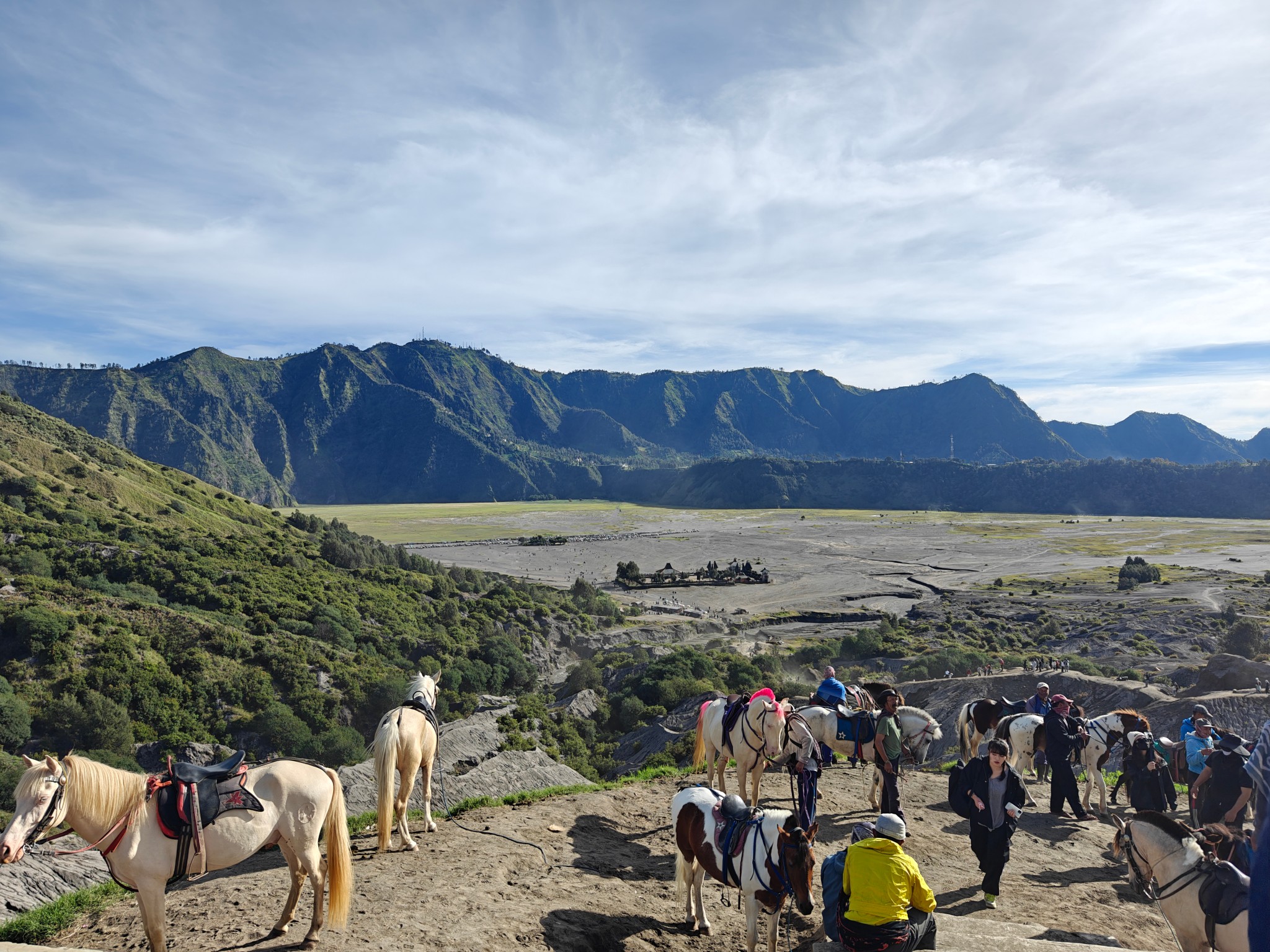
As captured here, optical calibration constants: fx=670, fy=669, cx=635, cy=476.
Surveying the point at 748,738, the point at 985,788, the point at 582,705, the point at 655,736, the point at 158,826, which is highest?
the point at 158,826

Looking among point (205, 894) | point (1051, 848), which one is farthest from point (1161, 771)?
point (205, 894)

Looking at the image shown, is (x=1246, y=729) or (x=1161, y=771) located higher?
(x=1161, y=771)

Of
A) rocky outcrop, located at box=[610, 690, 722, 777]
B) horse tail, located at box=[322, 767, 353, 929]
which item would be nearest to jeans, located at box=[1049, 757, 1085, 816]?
rocky outcrop, located at box=[610, 690, 722, 777]

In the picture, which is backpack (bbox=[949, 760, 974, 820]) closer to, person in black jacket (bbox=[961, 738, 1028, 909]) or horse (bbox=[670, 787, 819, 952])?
person in black jacket (bbox=[961, 738, 1028, 909])

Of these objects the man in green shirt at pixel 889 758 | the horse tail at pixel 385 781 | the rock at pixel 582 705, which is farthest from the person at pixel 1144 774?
the rock at pixel 582 705

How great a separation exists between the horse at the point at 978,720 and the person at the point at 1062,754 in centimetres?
124

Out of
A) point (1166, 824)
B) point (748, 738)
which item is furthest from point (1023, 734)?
point (1166, 824)

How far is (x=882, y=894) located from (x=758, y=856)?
1.21m

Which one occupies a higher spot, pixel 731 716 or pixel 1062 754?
pixel 731 716

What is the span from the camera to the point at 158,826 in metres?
5.42

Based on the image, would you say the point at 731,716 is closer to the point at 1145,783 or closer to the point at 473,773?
the point at 473,773

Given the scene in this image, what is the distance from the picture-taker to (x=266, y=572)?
104ft

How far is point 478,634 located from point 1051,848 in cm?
2804

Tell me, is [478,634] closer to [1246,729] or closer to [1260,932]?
[1246,729]
